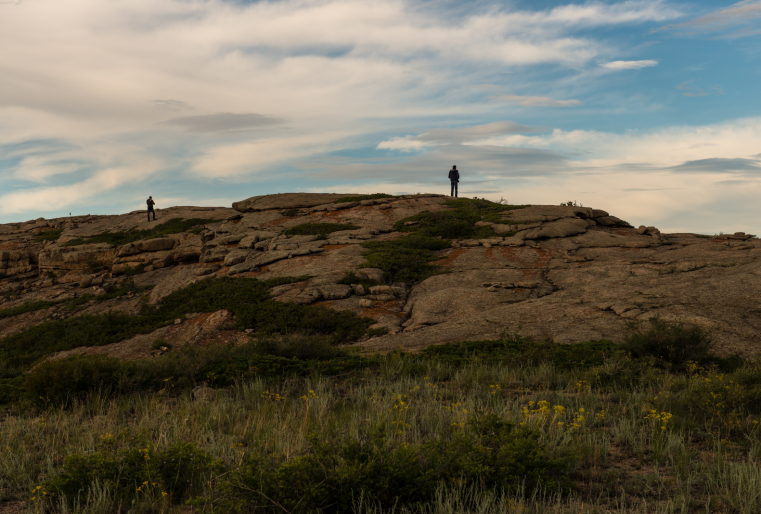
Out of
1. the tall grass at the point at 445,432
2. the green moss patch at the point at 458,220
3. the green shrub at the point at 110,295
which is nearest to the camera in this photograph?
the tall grass at the point at 445,432

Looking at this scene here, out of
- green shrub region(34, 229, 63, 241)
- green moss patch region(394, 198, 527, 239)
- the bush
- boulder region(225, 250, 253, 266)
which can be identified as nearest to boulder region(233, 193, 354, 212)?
green moss patch region(394, 198, 527, 239)

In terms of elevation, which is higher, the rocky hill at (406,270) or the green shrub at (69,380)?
the rocky hill at (406,270)

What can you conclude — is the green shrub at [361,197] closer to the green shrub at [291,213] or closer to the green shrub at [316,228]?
the green shrub at [291,213]

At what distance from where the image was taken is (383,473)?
14.1ft

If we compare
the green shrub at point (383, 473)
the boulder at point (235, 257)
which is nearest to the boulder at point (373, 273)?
the boulder at point (235, 257)

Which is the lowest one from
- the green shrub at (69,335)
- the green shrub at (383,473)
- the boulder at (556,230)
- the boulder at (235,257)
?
the green shrub at (69,335)

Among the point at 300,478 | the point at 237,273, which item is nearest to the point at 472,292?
the point at 237,273

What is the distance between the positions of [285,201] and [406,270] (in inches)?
786

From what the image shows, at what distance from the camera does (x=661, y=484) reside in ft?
15.2

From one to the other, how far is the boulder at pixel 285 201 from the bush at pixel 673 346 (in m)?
29.7

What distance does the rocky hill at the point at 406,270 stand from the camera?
13.8 meters

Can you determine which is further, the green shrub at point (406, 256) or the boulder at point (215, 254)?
the boulder at point (215, 254)

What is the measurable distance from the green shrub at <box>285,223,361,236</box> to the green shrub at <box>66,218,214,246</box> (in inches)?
443

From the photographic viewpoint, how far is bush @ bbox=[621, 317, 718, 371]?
9883 millimetres
